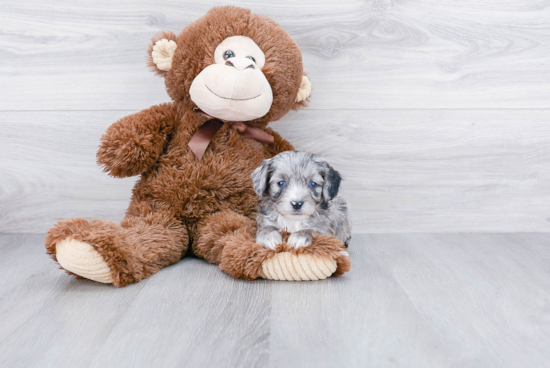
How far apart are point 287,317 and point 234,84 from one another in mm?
753

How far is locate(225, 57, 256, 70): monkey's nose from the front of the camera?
151cm

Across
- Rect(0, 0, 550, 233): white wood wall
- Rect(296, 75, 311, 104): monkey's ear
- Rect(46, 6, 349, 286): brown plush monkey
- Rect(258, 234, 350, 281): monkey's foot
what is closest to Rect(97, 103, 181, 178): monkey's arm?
Rect(46, 6, 349, 286): brown plush monkey

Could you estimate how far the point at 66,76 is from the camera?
1.95m

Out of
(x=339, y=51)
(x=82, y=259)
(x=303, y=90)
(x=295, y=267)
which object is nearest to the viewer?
(x=82, y=259)

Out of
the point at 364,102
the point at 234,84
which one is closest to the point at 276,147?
the point at 234,84

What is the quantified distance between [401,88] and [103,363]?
1.57 meters

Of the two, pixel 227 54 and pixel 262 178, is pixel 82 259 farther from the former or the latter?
pixel 227 54

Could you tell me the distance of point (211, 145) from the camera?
65.0 inches

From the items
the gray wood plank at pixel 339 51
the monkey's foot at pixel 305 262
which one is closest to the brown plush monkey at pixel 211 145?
the monkey's foot at pixel 305 262

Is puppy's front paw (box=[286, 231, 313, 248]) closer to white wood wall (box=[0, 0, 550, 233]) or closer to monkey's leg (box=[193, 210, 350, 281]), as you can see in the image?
monkey's leg (box=[193, 210, 350, 281])

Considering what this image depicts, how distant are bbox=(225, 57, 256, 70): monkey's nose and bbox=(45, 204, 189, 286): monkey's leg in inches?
23.8

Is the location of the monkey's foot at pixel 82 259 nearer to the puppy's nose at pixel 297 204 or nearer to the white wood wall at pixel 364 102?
the puppy's nose at pixel 297 204

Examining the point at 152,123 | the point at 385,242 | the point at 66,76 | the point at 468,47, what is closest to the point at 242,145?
the point at 152,123

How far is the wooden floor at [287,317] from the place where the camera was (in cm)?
94
